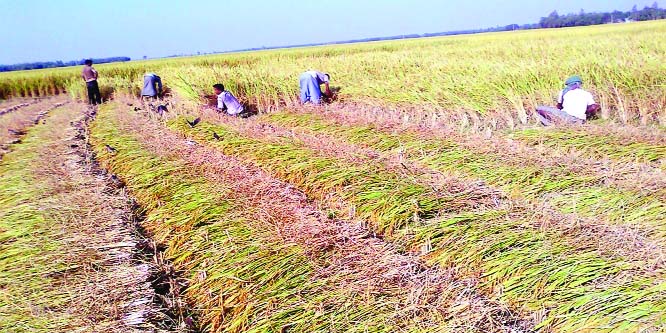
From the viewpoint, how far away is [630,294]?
74.9 inches

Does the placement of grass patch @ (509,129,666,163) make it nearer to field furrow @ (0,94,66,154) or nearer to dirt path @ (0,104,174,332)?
dirt path @ (0,104,174,332)

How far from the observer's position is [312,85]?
26.5ft

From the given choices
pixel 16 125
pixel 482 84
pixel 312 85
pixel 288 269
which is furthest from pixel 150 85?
pixel 288 269

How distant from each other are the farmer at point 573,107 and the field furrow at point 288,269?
3636mm

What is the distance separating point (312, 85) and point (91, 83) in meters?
7.03

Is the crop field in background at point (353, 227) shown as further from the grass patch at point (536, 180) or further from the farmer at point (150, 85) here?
the farmer at point (150, 85)

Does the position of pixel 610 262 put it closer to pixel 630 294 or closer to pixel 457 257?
pixel 630 294

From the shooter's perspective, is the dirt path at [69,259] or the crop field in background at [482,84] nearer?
the dirt path at [69,259]

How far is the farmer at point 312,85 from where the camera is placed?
8.05m

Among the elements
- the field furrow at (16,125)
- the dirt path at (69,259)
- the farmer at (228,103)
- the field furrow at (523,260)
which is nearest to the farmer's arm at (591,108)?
the field furrow at (523,260)

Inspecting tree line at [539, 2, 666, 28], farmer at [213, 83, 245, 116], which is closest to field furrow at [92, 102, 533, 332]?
farmer at [213, 83, 245, 116]

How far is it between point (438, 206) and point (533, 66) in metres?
5.12

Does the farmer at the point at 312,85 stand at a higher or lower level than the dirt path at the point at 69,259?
higher

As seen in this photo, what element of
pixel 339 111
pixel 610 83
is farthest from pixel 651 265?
pixel 339 111
